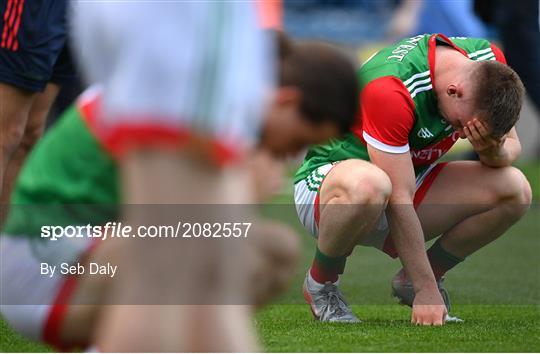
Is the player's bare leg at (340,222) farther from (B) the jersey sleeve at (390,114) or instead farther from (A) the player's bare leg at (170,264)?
(A) the player's bare leg at (170,264)

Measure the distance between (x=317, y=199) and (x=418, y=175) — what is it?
46 centimetres

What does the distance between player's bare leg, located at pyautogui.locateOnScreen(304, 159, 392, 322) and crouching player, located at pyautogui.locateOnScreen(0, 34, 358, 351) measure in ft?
4.42

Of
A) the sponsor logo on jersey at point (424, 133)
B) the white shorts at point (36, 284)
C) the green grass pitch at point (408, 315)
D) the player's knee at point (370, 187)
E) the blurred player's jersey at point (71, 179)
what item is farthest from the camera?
the sponsor logo on jersey at point (424, 133)

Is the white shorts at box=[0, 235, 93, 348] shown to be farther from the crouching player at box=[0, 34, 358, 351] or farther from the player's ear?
the player's ear

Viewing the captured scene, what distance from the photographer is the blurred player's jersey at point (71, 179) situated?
7.93 feet

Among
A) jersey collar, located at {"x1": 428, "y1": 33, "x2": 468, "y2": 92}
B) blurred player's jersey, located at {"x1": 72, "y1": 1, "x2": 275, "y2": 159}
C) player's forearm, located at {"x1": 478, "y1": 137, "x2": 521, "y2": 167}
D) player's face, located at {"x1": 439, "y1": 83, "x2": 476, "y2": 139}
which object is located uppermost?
blurred player's jersey, located at {"x1": 72, "y1": 1, "x2": 275, "y2": 159}

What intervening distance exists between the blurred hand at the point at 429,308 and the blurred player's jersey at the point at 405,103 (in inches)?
21.0

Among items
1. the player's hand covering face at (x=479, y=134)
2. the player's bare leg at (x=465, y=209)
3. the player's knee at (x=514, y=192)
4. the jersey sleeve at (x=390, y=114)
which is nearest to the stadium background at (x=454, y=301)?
the player's bare leg at (x=465, y=209)

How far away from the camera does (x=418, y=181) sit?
4.62 m

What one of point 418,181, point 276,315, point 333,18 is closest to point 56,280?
point 276,315

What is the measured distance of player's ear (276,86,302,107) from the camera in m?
2.04

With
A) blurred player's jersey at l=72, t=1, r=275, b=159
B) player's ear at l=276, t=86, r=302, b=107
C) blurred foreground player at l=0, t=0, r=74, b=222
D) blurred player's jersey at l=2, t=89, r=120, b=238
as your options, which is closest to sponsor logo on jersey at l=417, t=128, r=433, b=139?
blurred foreground player at l=0, t=0, r=74, b=222

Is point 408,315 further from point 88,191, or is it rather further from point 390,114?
point 88,191

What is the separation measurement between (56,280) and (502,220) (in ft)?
7.83
